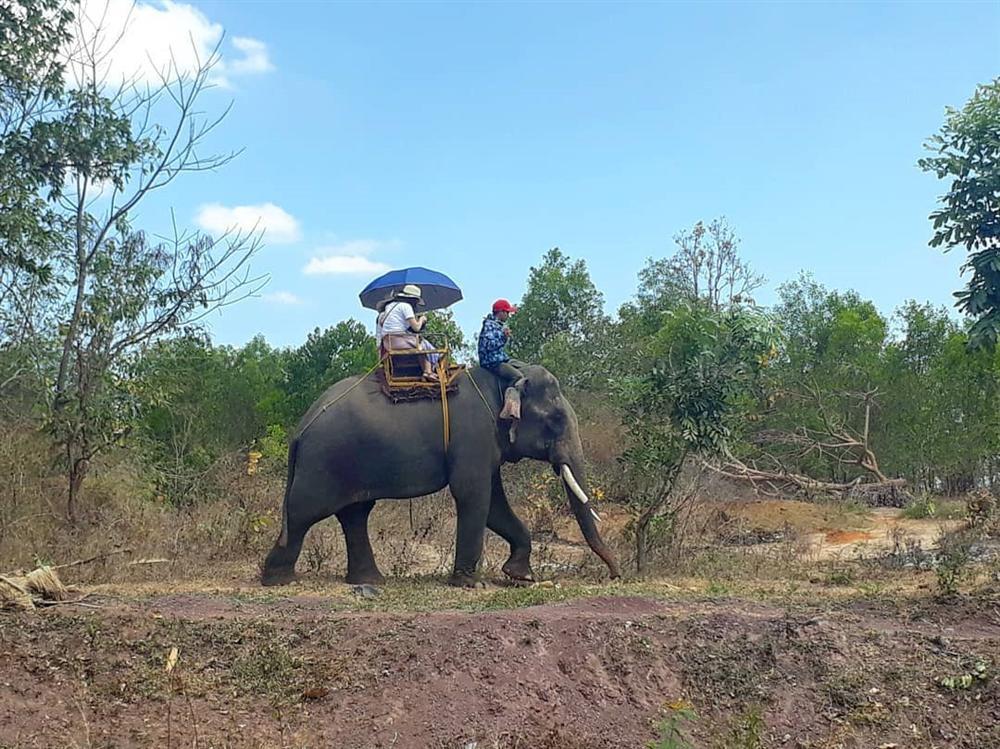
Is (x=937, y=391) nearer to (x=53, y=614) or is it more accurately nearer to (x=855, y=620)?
(x=855, y=620)

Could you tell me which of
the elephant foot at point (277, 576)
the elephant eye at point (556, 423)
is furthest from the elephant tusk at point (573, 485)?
the elephant foot at point (277, 576)

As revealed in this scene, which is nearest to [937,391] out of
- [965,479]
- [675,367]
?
[965,479]

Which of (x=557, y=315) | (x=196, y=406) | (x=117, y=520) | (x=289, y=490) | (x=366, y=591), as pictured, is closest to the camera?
(x=366, y=591)

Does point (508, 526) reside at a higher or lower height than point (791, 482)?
lower

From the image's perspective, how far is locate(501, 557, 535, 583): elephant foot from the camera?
10.3m

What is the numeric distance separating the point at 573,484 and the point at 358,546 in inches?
88.2

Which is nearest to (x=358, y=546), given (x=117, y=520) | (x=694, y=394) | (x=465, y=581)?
(x=465, y=581)

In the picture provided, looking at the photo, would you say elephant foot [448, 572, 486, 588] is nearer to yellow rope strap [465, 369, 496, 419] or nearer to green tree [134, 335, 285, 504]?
yellow rope strap [465, 369, 496, 419]

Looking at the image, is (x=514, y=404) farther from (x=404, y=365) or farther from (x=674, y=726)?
(x=674, y=726)

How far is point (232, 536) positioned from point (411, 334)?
14.0 feet

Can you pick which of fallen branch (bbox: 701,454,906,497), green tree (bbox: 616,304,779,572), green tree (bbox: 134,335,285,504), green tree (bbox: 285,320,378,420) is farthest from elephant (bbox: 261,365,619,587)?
green tree (bbox: 285,320,378,420)

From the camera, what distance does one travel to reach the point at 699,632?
7.36 metres

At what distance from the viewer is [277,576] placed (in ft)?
32.8

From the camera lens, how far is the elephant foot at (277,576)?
32.7 feet
